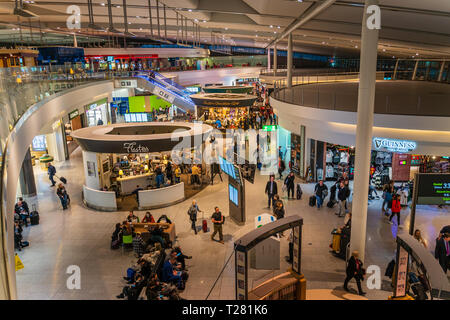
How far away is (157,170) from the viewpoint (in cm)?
1622

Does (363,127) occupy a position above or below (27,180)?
above

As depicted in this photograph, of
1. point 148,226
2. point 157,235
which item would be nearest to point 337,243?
point 157,235

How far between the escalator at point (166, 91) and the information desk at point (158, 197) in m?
13.9

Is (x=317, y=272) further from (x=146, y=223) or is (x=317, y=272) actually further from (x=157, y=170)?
(x=157, y=170)

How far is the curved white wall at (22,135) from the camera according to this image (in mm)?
5258

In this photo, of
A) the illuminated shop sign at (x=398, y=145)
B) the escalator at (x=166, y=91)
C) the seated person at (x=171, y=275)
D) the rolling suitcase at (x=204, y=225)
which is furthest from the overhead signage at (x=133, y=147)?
the escalator at (x=166, y=91)

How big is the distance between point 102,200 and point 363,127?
1000 cm

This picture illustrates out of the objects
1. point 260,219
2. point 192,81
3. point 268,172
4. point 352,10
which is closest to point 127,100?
point 192,81

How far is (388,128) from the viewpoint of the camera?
12945 mm

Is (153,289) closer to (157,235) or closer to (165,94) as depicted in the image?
(157,235)

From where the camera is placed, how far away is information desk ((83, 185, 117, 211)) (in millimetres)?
14609

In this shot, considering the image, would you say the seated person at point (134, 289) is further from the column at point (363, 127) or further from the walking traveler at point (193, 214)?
the column at point (363, 127)

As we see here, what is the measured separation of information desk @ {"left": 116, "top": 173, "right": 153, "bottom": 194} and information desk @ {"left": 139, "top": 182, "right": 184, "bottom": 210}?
6.85 feet

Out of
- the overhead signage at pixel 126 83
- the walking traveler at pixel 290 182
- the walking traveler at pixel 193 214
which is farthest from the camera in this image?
the overhead signage at pixel 126 83
